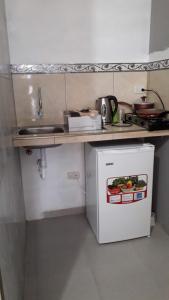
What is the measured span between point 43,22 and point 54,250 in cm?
180

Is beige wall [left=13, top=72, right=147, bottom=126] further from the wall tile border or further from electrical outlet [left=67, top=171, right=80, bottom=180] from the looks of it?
electrical outlet [left=67, top=171, right=80, bottom=180]

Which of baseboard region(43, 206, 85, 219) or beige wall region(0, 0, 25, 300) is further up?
beige wall region(0, 0, 25, 300)

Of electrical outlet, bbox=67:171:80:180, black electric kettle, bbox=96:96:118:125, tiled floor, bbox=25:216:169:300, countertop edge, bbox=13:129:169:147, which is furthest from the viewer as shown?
electrical outlet, bbox=67:171:80:180

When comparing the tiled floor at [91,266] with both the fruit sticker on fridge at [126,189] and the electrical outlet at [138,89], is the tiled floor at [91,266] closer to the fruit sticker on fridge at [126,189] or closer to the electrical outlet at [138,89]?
the fruit sticker on fridge at [126,189]

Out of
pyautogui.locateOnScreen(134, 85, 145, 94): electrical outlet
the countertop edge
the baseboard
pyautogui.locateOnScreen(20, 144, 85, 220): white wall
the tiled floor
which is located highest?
pyautogui.locateOnScreen(134, 85, 145, 94): electrical outlet

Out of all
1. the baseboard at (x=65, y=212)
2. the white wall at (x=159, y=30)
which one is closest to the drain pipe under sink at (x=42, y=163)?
the baseboard at (x=65, y=212)

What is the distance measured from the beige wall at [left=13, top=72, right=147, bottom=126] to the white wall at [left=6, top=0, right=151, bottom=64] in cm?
14

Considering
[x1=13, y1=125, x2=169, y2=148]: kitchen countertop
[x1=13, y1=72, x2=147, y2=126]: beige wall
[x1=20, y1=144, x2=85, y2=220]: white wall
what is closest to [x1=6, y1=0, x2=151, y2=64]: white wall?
[x1=13, y1=72, x2=147, y2=126]: beige wall

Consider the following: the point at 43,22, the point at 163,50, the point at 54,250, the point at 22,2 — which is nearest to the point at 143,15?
the point at 163,50

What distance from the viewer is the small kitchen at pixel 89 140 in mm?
1796

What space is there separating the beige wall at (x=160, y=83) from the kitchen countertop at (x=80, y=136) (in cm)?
34

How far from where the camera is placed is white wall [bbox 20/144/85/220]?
91.3 inches

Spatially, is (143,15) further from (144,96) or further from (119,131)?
(119,131)

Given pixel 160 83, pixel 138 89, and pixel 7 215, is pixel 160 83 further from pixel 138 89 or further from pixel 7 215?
pixel 7 215
